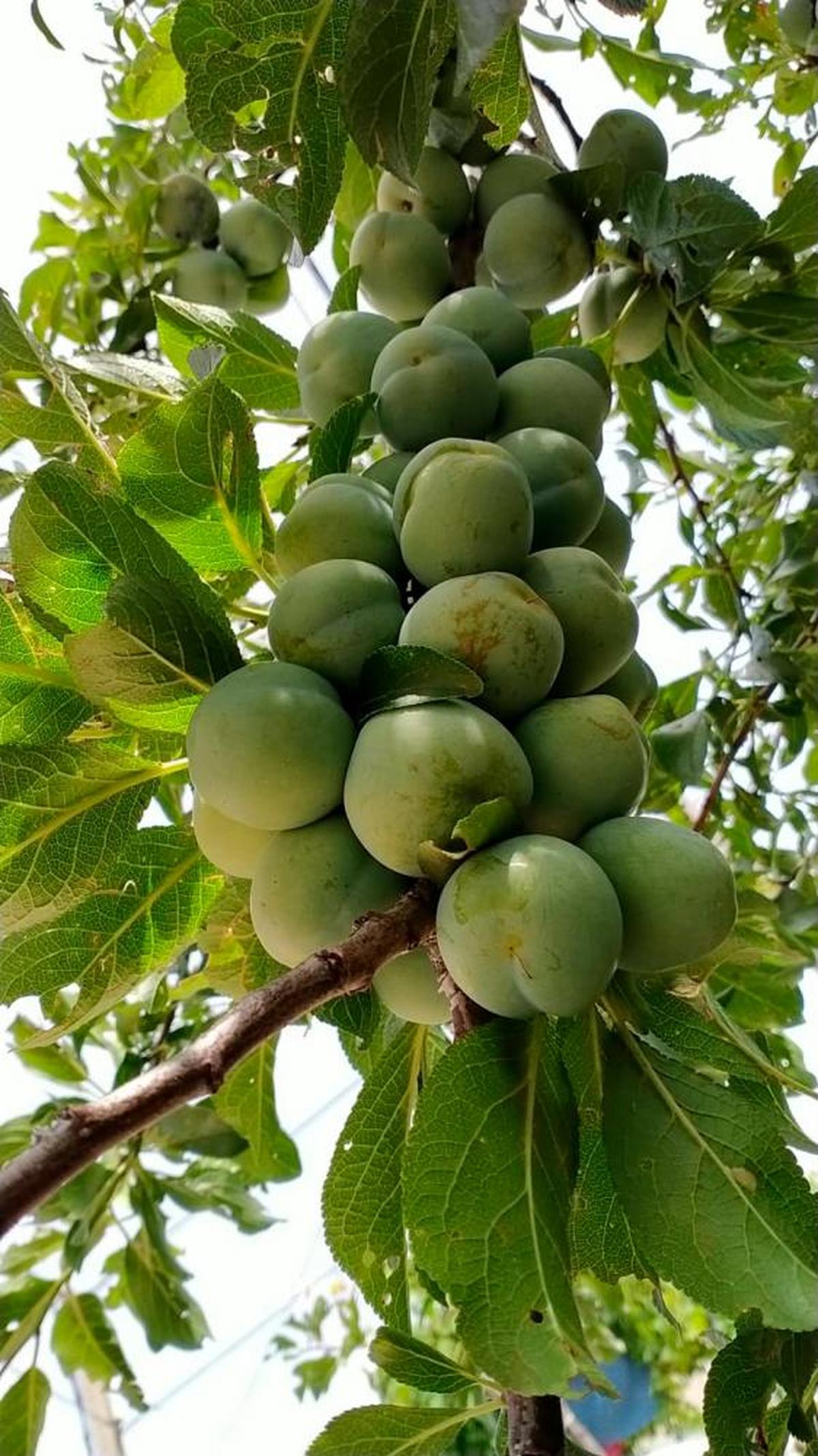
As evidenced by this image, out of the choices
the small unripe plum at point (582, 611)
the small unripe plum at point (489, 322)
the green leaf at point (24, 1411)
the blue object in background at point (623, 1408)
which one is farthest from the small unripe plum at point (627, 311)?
the blue object in background at point (623, 1408)

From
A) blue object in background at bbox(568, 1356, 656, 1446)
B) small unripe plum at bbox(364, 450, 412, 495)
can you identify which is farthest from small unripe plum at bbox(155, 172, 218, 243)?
blue object in background at bbox(568, 1356, 656, 1446)

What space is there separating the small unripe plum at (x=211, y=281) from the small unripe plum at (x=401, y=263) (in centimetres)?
47

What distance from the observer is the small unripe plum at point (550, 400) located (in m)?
0.92

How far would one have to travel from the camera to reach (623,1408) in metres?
2.96

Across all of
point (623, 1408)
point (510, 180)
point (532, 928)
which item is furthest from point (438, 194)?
point (623, 1408)

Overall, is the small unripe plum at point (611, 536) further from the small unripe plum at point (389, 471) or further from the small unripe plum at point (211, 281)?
the small unripe plum at point (211, 281)

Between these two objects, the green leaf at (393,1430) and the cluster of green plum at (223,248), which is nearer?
the green leaf at (393,1430)

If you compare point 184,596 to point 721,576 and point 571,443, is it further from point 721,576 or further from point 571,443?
point 721,576

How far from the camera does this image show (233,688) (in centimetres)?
69

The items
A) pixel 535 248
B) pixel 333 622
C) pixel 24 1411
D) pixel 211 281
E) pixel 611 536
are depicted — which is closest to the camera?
pixel 333 622

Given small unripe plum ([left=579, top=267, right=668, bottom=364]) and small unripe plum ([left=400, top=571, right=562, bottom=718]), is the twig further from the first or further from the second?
small unripe plum ([left=400, top=571, right=562, bottom=718])

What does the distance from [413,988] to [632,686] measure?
27cm

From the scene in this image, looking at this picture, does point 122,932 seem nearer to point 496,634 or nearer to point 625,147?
point 496,634

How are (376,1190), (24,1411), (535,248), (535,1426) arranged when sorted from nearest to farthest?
(535,1426), (376,1190), (535,248), (24,1411)
